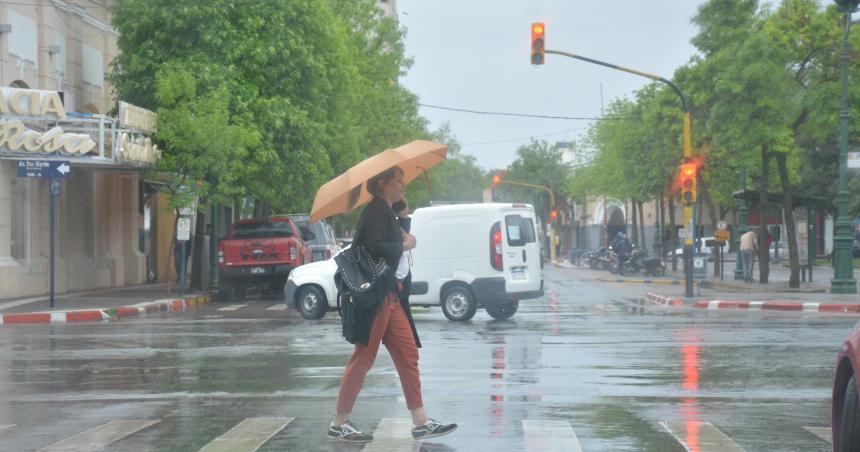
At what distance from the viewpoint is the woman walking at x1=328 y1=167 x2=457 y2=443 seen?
8664mm

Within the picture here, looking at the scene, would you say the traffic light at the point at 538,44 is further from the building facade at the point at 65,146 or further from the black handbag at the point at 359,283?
the black handbag at the point at 359,283

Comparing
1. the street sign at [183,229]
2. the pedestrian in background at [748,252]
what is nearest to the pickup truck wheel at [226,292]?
the street sign at [183,229]

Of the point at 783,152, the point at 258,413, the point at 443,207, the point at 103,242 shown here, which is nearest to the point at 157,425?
the point at 258,413

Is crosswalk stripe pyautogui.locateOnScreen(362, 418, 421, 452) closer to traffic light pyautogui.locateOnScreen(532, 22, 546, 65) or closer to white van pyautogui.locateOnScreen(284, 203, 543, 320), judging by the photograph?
white van pyautogui.locateOnScreen(284, 203, 543, 320)

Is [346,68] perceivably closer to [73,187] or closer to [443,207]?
[73,187]

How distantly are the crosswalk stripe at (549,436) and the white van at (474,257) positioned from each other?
1195 cm

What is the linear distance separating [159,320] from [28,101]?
767 cm

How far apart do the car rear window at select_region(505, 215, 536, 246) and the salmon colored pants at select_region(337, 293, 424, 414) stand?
12734 mm

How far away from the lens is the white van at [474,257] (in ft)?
70.0

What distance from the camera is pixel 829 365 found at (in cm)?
1327

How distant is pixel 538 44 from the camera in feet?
89.9

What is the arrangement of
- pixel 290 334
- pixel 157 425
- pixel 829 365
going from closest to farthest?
pixel 157 425 → pixel 829 365 → pixel 290 334

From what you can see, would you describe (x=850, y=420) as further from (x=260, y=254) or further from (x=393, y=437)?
(x=260, y=254)

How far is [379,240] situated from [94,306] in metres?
18.6
